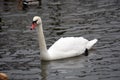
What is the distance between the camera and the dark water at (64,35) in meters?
14.4

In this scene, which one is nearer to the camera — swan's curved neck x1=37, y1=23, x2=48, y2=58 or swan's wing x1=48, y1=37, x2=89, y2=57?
swan's curved neck x1=37, y1=23, x2=48, y2=58

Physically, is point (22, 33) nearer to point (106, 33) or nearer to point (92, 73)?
point (106, 33)

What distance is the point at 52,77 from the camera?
1398 centimetres

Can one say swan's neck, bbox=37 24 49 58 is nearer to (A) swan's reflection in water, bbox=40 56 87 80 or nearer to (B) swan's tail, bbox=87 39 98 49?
(A) swan's reflection in water, bbox=40 56 87 80

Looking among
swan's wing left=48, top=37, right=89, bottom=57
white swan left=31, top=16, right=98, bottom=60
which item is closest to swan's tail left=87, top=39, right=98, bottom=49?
white swan left=31, top=16, right=98, bottom=60

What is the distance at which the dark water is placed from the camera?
1438 centimetres

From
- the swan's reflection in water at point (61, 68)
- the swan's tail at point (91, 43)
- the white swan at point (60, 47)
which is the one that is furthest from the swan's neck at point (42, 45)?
the swan's tail at point (91, 43)

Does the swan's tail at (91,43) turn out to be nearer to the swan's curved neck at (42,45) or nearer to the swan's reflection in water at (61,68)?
the swan's reflection in water at (61,68)

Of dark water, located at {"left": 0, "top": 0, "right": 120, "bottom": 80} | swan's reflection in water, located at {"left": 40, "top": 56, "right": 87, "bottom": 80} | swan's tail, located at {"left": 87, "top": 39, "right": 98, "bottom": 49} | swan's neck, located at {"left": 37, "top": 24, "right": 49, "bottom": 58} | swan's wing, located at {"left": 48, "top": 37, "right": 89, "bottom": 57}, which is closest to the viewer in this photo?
swan's reflection in water, located at {"left": 40, "top": 56, "right": 87, "bottom": 80}

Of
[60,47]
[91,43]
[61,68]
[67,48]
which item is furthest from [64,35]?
[61,68]

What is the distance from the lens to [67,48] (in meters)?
16.3

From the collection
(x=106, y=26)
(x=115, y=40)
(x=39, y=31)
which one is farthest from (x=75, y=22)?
(x=39, y=31)

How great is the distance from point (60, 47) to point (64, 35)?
142 inches

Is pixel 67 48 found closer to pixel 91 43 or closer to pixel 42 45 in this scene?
pixel 42 45
